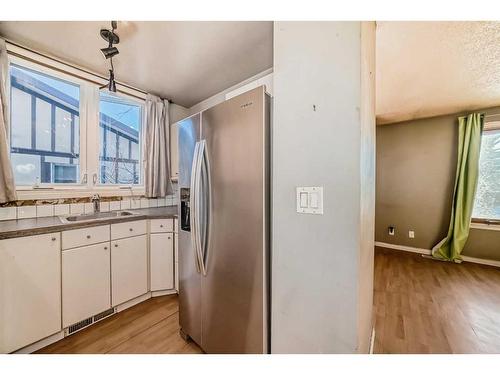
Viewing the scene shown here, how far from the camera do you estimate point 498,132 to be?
3090 mm

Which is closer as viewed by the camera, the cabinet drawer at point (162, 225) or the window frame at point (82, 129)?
the window frame at point (82, 129)

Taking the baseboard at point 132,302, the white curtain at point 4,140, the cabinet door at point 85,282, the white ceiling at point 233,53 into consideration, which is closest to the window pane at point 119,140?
the white ceiling at point 233,53

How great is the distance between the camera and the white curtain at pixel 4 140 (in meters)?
1.60

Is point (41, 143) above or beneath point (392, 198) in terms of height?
above

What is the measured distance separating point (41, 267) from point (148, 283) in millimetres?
903

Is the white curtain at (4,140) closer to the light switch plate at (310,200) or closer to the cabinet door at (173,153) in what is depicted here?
the cabinet door at (173,153)

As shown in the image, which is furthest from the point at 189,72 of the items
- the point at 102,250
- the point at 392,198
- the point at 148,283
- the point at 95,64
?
the point at 392,198

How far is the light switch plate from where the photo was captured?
2.81ft

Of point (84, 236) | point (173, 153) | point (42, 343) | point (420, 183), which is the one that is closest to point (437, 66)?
point (420, 183)

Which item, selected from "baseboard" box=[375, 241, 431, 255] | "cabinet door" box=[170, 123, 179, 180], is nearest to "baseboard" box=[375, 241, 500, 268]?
"baseboard" box=[375, 241, 431, 255]

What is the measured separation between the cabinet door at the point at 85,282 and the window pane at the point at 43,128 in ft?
2.87

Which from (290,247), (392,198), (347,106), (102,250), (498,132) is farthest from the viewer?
(392,198)

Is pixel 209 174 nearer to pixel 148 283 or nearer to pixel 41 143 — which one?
pixel 148 283

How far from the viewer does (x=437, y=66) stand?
2.00 m
